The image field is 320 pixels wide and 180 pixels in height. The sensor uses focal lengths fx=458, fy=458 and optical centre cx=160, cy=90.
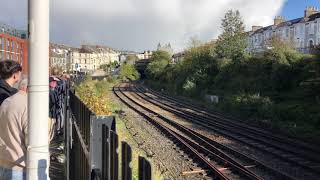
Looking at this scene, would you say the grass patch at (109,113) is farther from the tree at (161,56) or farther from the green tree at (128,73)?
the green tree at (128,73)

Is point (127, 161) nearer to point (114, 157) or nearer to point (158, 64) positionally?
point (114, 157)

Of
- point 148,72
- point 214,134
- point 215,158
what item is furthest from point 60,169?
point 148,72

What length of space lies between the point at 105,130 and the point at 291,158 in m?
11.0

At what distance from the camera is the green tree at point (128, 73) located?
291ft

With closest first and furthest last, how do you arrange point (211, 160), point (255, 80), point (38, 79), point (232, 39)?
1. point (38, 79)
2. point (211, 160)
3. point (255, 80)
4. point (232, 39)

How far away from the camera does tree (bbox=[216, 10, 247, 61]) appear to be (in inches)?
1817

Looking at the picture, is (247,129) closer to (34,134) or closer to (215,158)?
(215,158)

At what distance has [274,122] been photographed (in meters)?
23.3

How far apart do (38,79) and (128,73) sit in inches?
3389

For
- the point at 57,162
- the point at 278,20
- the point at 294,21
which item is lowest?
the point at 57,162

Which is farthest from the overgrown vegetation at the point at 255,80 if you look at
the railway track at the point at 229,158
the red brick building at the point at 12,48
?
the red brick building at the point at 12,48

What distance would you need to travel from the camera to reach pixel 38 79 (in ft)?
11.1

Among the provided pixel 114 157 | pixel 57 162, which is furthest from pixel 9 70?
pixel 57 162

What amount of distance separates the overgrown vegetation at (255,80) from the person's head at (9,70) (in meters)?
17.2
